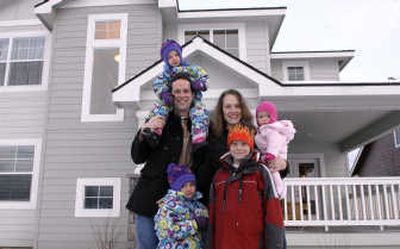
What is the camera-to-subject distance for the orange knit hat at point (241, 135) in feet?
7.72

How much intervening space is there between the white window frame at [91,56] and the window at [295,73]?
17.2ft

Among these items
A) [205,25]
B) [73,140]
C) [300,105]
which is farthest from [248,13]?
[73,140]

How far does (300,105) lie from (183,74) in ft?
17.5

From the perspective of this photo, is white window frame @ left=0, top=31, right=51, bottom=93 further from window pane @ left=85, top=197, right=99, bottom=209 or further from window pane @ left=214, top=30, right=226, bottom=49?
window pane @ left=214, top=30, right=226, bottom=49

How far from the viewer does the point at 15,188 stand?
898cm

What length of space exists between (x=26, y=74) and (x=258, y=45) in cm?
586

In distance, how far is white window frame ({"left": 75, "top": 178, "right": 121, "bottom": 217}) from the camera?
8.09 metres

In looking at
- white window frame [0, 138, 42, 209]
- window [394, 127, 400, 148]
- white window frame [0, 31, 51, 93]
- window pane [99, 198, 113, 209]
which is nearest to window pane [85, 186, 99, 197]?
window pane [99, 198, 113, 209]

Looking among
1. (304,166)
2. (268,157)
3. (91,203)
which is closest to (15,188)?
(91,203)

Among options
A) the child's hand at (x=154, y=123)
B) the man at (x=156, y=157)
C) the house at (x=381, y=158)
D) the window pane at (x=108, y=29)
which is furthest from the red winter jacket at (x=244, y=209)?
the house at (x=381, y=158)

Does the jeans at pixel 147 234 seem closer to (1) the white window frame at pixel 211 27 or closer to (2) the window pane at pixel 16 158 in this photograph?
(2) the window pane at pixel 16 158

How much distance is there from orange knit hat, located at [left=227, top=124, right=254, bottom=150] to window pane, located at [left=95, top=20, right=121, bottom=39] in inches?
288

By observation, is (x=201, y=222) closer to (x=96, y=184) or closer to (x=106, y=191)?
(x=106, y=191)

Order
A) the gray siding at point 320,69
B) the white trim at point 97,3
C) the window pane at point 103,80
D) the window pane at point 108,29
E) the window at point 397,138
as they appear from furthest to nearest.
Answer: the window at point 397,138, the gray siding at point 320,69, the white trim at point 97,3, the window pane at point 108,29, the window pane at point 103,80
